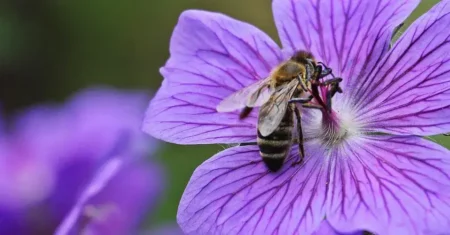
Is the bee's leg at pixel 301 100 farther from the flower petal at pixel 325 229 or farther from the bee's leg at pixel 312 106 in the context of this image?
the flower petal at pixel 325 229

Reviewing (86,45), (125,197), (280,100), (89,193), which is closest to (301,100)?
(280,100)

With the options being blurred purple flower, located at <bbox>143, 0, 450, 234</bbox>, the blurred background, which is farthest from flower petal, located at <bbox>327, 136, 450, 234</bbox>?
the blurred background

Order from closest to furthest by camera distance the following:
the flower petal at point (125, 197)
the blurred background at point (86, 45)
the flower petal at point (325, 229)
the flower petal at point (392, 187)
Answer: the flower petal at point (392, 187)
the flower petal at point (325, 229)
the flower petal at point (125, 197)
the blurred background at point (86, 45)

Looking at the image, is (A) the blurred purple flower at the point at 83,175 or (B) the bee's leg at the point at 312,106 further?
(A) the blurred purple flower at the point at 83,175

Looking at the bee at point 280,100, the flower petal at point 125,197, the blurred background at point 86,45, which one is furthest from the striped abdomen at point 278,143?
the blurred background at point 86,45

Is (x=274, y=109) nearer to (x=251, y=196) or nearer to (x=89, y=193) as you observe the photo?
(x=251, y=196)

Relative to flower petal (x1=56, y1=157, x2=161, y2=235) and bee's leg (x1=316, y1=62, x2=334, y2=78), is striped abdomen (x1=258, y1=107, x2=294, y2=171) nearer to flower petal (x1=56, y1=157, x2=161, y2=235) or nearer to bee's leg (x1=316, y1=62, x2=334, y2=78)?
bee's leg (x1=316, y1=62, x2=334, y2=78)

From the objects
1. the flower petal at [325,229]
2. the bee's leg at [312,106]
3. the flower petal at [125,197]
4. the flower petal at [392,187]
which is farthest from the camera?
the flower petal at [125,197]

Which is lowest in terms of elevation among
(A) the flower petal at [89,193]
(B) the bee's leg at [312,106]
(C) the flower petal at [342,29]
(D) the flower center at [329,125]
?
(A) the flower petal at [89,193]
